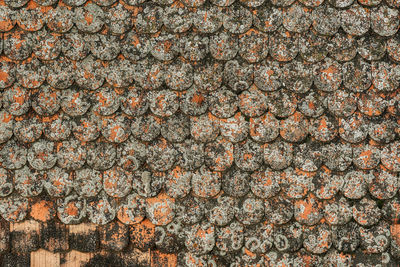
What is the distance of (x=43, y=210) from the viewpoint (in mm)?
2896

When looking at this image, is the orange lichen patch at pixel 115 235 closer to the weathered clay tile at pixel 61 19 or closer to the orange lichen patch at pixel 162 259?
the orange lichen patch at pixel 162 259

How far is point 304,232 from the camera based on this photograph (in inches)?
110

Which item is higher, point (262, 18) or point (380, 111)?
point (262, 18)

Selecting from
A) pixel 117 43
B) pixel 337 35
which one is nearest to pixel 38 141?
pixel 117 43

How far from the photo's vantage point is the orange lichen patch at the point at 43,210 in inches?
114

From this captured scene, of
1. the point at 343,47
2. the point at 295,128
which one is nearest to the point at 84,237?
the point at 295,128

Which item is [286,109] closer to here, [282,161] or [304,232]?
[282,161]

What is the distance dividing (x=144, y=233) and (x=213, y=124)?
0.90 m

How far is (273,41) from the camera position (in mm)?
2787

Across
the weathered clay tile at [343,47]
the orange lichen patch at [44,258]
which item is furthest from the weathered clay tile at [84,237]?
the weathered clay tile at [343,47]

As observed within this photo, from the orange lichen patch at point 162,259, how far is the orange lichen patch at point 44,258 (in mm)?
680

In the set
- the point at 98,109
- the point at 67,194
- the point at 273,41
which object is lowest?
the point at 67,194

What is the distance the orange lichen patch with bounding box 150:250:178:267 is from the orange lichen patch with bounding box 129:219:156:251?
74 millimetres

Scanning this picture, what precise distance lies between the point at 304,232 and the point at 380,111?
96 cm
